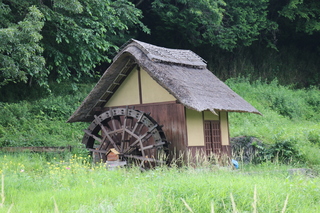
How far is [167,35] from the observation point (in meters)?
25.9

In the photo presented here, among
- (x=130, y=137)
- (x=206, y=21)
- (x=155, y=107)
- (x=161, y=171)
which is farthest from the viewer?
(x=206, y=21)

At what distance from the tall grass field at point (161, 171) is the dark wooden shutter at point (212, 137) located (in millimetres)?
1106

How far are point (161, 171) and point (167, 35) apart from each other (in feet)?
57.3

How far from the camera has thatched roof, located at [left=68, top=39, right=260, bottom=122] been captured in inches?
433

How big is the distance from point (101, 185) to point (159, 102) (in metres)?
5.02

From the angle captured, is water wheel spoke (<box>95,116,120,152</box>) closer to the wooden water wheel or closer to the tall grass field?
the wooden water wheel

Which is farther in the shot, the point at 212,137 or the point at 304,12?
the point at 304,12

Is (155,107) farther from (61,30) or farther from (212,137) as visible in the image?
(61,30)

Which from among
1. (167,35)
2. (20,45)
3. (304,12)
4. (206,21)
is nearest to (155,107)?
(20,45)

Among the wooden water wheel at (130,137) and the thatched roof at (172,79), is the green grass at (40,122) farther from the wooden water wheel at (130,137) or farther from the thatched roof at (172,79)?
the thatched roof at (172,79)

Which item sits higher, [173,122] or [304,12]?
[304,12]

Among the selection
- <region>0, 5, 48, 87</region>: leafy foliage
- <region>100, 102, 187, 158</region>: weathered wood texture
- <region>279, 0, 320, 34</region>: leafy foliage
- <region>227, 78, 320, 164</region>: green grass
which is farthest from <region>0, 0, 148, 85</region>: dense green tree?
<region>279, 0, 320, 34</region>: leafy foliage

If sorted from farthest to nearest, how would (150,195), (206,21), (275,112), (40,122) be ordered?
(206,21), (275,112), (40,122), (150,195)

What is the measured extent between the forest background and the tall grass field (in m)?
1.66
